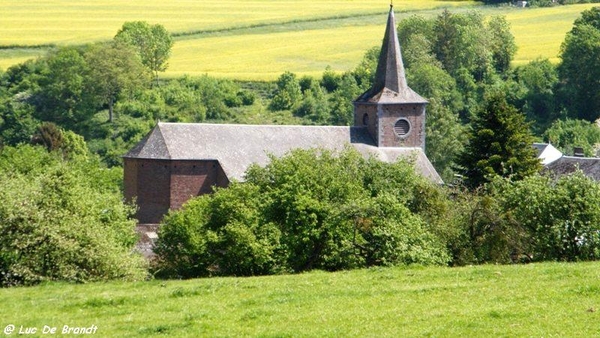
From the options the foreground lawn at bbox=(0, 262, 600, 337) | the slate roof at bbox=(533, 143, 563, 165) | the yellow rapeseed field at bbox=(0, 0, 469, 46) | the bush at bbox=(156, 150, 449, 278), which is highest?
the yellow rapeseed field at bbox=(0, 0, 469, 46)

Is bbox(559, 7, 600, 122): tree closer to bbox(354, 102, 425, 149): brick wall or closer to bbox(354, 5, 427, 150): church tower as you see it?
bbox(354, 102, 425, 149): brick wall

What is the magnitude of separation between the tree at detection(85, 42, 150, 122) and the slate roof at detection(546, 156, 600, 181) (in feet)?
142

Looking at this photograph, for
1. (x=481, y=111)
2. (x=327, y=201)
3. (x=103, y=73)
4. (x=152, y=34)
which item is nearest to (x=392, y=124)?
(x=481, y=111)

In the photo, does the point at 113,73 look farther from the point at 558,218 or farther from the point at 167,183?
the point at 558,218

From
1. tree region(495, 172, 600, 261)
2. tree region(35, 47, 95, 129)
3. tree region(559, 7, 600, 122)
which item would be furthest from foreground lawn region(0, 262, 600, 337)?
tree region(35, 47, 95, 129)

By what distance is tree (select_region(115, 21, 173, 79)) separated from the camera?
4564 inches

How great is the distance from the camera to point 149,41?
116875 mm

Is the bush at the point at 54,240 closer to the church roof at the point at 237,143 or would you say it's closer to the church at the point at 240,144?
the church at the point at 240,144

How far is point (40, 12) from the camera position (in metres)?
134

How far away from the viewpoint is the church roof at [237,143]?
66375 mm

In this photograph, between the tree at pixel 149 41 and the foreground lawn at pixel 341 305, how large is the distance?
284 ft

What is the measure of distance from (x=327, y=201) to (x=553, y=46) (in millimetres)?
87114

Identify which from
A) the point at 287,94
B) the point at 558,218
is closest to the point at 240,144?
the point at 558,218

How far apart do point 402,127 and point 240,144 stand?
9.11 meters
